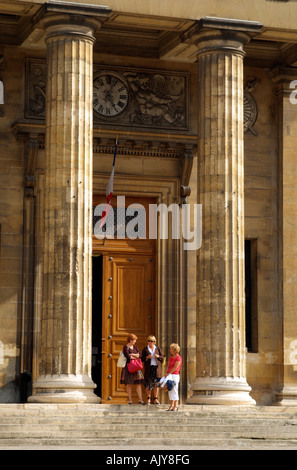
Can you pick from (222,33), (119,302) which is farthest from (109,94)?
(119,302)

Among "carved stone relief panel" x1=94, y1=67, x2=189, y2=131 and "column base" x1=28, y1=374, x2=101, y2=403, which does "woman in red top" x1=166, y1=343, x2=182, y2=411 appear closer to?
"column base" x1=28, y1=374, x2=101, y2=403

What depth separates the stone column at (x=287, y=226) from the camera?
29.7 meters

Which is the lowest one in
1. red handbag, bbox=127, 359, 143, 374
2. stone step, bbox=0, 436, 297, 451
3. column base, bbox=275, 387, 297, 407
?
stone step, bbox=0, 436, 297, 451

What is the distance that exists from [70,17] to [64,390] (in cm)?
742

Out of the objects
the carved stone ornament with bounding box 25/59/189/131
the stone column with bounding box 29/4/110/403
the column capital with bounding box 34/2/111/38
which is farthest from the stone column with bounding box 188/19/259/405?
the carved stone ornament with bounding box 25/59/189/131

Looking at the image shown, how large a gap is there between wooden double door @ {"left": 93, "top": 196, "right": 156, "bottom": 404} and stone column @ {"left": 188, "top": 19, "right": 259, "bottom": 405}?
310 cm

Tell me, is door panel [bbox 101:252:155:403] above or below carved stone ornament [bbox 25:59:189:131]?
below

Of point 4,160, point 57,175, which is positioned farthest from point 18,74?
point 57,175

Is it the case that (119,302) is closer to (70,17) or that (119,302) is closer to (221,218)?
(221,218)

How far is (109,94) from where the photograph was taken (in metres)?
29.4

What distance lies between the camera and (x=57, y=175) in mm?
25656

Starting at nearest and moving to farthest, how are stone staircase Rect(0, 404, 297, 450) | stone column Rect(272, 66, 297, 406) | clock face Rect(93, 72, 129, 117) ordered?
stone staircase Rect(0, 404, 297, 450) < clock face Rect(93, 72, 129, 117) < stone column Rect(272, 66, 297, 406)

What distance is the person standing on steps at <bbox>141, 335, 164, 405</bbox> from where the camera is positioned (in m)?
26.5

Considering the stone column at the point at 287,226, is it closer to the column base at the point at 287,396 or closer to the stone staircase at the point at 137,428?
the column base at the point at 287,396
